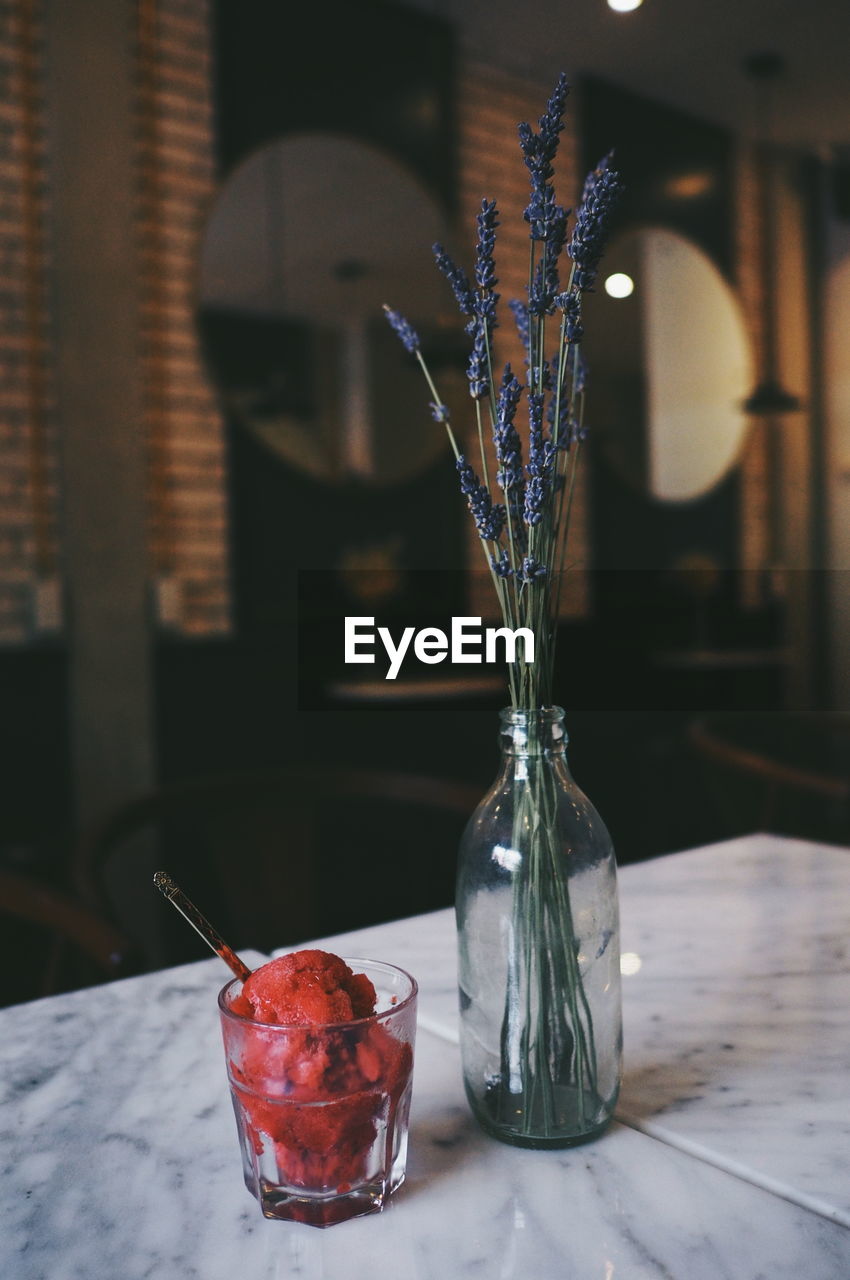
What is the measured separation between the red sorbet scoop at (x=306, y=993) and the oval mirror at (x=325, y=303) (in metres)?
2.46

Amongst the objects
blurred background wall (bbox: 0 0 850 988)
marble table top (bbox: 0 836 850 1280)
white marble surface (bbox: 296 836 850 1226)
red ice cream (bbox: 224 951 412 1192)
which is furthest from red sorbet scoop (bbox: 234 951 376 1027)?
blurred background wall (bbox: 0 0 850 988)

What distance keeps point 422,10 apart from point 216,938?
11.2 ft

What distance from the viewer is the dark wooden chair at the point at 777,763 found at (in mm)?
1978

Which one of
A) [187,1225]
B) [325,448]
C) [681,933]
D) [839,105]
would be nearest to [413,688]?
[325,448]

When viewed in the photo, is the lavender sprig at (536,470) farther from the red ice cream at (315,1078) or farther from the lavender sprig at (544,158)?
the red ice cream at (315,1078)

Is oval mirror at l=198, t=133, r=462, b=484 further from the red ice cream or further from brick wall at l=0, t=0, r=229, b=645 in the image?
the red ice cream

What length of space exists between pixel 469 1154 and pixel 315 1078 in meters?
0.15

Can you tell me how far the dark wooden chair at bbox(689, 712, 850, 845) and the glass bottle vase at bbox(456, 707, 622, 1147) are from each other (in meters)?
1.23

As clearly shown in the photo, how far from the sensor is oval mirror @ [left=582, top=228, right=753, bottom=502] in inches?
160

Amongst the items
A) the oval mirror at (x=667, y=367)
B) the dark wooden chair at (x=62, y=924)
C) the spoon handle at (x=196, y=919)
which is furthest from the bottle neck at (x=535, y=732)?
the oval mirror at (x=667, y=367)

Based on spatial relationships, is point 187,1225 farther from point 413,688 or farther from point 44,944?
point 413,688

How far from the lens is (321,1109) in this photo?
1.92 feet

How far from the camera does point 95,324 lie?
2.66 metres

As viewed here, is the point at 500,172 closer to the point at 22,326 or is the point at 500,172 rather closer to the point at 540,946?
the point at 22,326
